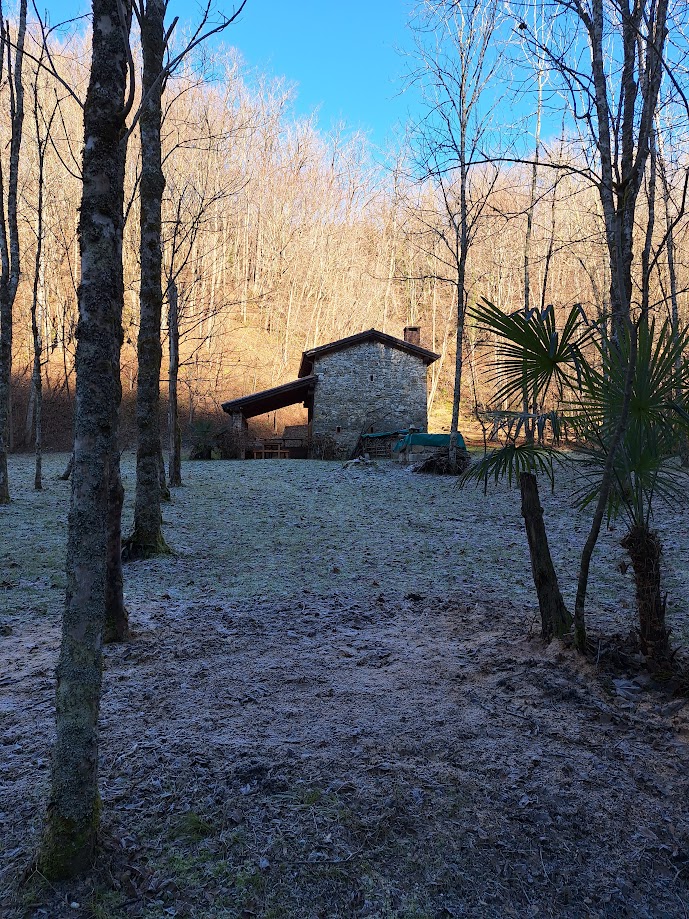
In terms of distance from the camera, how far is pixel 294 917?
6.50ft

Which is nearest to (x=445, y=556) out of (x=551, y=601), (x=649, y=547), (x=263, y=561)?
(x=263, y=561)

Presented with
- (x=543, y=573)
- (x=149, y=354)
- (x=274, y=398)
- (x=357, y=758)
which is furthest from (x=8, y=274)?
(x=274, y=398)

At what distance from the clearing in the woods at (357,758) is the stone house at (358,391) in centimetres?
1769

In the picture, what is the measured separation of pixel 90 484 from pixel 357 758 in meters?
1.91

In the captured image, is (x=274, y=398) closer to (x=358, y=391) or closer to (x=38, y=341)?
(x=358, y=391)

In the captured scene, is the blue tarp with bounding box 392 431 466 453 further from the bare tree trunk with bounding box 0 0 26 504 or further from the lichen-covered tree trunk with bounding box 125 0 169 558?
the lichen-covered tree trunk with bounding box 125 0 169 558

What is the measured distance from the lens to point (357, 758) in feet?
9.43

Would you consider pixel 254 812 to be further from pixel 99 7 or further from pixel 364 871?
pixel 99 7

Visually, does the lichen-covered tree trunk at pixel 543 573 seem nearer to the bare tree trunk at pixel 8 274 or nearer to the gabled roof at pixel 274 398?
the bare tree trunk at pixel 8 274

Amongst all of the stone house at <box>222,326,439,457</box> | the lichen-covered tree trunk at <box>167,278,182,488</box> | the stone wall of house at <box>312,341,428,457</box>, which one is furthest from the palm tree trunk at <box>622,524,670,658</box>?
the stone wall of house at <box>312,341,428,457</box>

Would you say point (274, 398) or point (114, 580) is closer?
point (114, 580)

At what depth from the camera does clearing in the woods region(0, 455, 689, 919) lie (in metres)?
2.10

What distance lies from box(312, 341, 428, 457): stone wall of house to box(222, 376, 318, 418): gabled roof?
869 mm

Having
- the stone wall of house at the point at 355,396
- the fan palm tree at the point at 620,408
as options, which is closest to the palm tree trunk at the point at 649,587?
the fan palm tree at the point at 620,408
